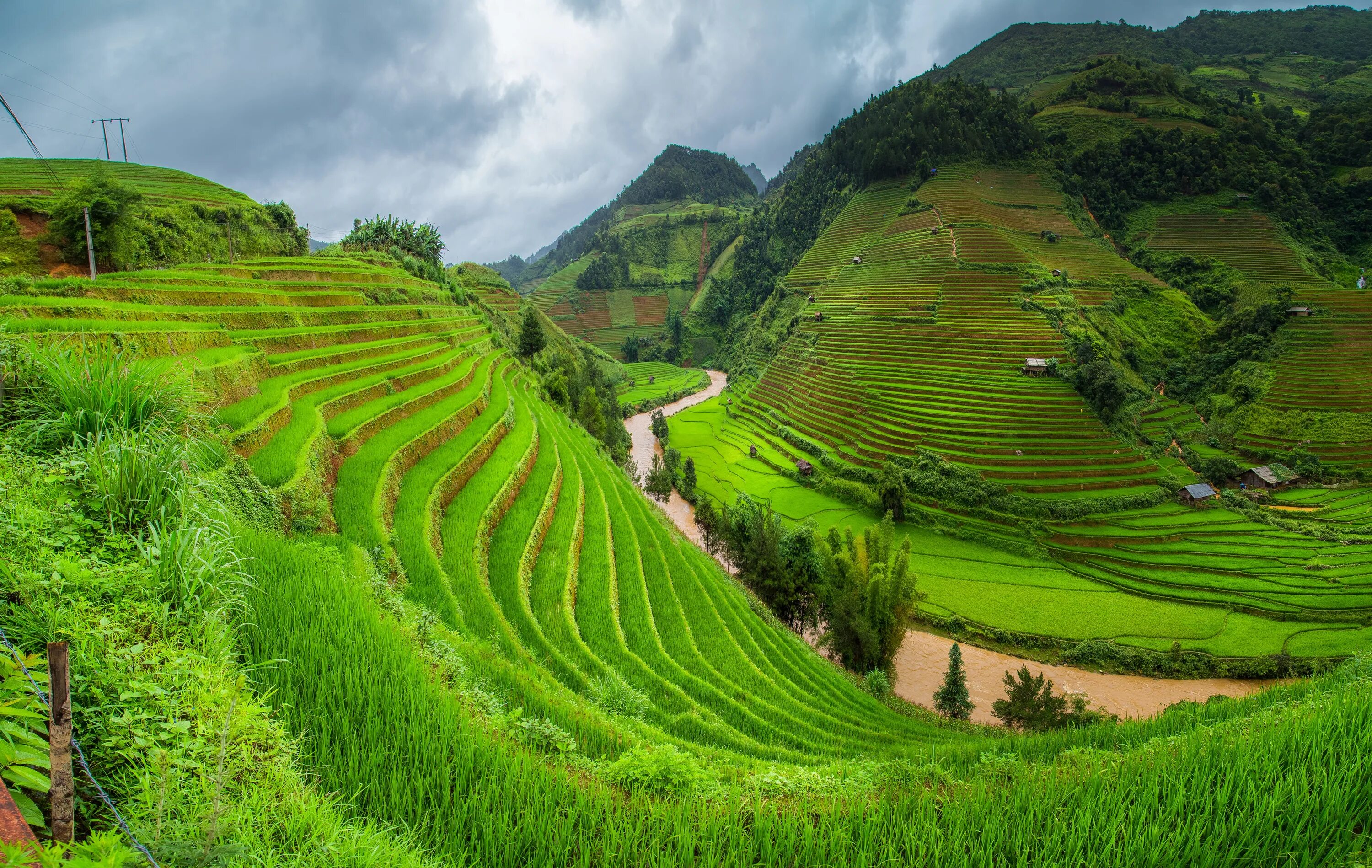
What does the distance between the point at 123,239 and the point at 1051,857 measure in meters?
27.9

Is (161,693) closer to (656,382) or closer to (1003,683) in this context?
(1003,683)

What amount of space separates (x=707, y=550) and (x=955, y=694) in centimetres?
1429

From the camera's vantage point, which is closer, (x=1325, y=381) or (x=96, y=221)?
(x=96, y=221)

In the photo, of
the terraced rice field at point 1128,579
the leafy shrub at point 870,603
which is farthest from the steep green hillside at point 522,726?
the terraced rice field at point 1128,579

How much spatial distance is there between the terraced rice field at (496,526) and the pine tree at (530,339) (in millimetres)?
16807

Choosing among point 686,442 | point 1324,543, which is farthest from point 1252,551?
point 686,442

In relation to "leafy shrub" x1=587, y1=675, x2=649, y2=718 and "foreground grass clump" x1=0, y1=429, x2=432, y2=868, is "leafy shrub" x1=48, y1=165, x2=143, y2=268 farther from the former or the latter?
"leafy shrub" x1=587, y1=675, x2=649, y2=718

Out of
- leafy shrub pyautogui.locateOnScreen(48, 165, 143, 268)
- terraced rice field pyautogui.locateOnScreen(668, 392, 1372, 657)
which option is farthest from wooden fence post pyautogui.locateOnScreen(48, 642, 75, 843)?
terraced rice field pyautogui.locateOnScreen(668, 392, 1372, 657)

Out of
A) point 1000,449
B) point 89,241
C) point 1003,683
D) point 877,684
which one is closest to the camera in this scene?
point 89,241

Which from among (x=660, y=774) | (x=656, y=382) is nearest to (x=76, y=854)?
(x=660, y=774)

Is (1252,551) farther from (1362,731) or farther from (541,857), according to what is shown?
(541,857)

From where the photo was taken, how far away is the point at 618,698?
5781mm

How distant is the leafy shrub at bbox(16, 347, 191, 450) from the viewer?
367 centimetres

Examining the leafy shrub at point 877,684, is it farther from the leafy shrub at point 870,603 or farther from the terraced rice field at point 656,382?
the terraced rice field at point 656,382
